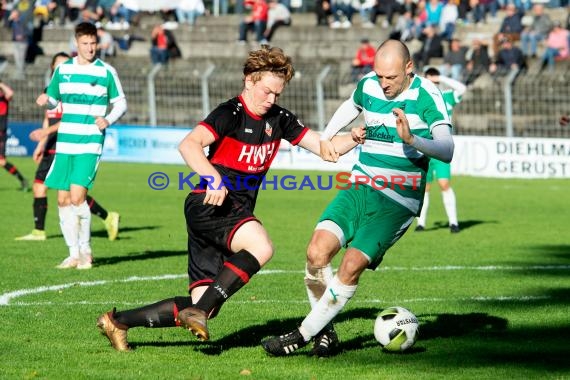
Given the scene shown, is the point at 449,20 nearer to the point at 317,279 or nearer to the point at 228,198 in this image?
the point at 317,279

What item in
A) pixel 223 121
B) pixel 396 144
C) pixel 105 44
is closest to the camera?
pixel 223 121

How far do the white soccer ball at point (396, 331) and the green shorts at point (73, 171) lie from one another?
484 centimetres

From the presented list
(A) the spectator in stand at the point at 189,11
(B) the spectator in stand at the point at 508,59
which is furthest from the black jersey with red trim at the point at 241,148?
(A) the spectator in stand at the point at 189,11

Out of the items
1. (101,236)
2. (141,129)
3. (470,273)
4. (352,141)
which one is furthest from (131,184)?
(352,141)

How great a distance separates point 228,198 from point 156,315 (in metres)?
0.93

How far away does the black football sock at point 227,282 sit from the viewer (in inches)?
291

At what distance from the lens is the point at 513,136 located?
86.6ft

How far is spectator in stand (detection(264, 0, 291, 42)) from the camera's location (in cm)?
3484

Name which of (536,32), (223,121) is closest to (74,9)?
(536,32)

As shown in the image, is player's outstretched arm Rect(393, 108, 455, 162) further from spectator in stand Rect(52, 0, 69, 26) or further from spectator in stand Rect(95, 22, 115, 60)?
spectator in stand Rect(52, 0, 69, 26)

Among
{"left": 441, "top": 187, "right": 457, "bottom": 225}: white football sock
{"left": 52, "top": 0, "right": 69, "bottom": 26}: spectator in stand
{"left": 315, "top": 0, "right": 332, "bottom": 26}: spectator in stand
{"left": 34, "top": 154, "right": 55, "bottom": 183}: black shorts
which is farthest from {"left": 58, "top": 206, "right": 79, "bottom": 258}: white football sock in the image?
{"left": 52, "top": 0, "right": 69, "bottom": 26}: spectator in stand

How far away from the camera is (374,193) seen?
7.86m

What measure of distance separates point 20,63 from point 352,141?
98.8ft

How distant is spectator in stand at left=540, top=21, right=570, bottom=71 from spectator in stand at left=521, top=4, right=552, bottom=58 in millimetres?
893
